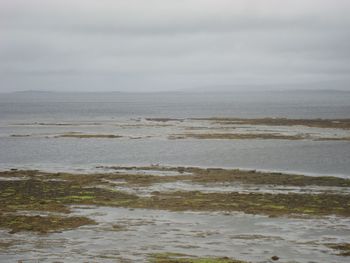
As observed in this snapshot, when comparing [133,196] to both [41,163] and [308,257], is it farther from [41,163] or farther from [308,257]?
[41,163]

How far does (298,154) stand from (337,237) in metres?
34.8

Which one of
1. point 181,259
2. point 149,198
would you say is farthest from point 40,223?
point 181,259

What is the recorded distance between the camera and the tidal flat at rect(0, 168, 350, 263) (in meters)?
20.0

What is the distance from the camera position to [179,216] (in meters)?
26.4

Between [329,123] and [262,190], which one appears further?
[329,123]

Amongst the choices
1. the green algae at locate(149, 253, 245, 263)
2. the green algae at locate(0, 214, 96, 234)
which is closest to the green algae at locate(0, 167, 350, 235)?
the green algae at locate(0, 214, 96, 234)

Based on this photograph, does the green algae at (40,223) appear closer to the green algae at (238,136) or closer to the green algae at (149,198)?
the green algae at (149,198)

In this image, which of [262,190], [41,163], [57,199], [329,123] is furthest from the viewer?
[329,123]

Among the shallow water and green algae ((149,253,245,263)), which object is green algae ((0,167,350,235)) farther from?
green algae ((149,253,245,263))

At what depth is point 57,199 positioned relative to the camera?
3102cm

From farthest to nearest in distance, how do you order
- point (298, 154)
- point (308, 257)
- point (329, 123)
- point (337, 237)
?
point (329, 123) → point (298, 154) → point (337, 237) → point (308, 257)

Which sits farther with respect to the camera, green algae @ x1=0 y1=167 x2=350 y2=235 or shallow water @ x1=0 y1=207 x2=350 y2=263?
green algae @ x1=0 y1=167 x2=350 y2=235

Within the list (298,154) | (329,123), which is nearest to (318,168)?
(298,154)

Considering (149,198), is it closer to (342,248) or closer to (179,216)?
(179,216)
